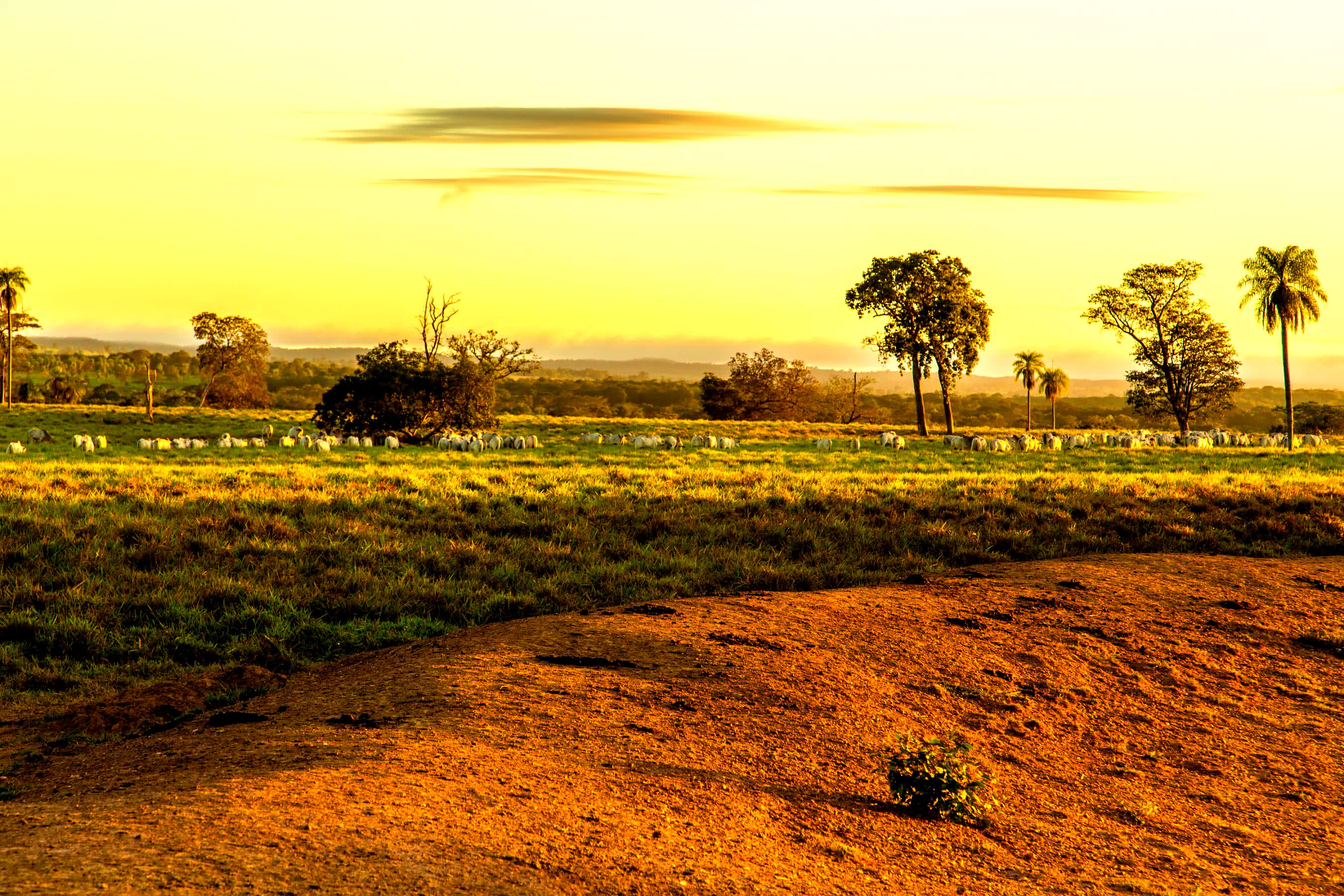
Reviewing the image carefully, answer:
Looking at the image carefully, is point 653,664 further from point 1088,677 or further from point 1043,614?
point 1043,614

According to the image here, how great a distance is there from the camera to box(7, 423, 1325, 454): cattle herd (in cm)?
3828

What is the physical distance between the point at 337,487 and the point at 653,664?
39.6 feet

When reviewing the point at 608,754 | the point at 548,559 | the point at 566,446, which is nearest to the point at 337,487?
the point at 548,559

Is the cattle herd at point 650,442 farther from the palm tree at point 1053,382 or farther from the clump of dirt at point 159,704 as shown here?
the palm tree at point 1053,382

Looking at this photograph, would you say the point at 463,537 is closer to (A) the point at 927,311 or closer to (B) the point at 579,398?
(A) the point at 927,311

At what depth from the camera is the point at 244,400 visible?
356ft

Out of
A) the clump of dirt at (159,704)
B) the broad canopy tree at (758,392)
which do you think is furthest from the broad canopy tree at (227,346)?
the clump of dirt at (159,704)

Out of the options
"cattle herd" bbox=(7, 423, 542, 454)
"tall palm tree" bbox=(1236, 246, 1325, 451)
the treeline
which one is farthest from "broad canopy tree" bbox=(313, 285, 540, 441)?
"tall palm tree" bbox=(1236, 246, 1325, 451)

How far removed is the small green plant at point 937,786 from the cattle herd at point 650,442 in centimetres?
2953

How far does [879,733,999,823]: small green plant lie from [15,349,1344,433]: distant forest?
236 feet

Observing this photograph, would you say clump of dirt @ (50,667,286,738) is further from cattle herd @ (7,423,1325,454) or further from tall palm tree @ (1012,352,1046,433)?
tall palm tree @ (1012,352,1046,433)

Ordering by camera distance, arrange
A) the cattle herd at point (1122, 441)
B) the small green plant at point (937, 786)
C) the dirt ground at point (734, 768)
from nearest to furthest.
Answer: the dirt ground at point (734, 768)
the small green plant at point (937, 786)
the cattle herd at point (1122, 441)

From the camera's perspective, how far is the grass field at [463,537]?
12445mm

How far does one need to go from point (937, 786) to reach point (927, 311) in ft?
186
